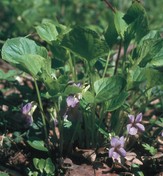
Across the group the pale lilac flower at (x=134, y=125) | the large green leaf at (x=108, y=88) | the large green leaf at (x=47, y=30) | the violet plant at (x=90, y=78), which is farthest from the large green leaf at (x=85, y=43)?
the pale lilac flower at (x=134, y=125)

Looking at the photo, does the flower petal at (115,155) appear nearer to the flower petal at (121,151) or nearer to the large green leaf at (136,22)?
the flower petal at (121,151)

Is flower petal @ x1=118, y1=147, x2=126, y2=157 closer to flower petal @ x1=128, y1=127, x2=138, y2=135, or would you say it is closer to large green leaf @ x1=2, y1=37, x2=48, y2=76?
flower petal @ x1=128, y1=127, x2=138, y2=135

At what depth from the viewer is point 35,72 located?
197cm

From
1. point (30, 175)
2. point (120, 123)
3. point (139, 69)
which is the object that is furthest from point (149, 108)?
point (30, 175)

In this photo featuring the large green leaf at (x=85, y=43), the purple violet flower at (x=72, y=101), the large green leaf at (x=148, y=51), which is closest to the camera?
the large green leaf at (x=85, y=43)

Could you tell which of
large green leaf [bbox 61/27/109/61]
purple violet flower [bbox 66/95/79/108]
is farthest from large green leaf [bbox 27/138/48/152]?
large green leaf [bbox 61/27/109/61]

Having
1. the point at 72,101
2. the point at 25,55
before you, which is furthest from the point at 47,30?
the point at 72,101

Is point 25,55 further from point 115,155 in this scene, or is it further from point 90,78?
point 115,155

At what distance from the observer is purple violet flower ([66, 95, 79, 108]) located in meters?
1.99

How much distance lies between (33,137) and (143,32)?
2.68 ft

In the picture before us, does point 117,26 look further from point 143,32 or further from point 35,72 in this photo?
point 35,72

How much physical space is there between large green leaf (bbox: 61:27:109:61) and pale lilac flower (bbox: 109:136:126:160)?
420 millimetres

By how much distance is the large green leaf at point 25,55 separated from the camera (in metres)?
1.93

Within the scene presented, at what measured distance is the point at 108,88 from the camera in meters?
1.98
